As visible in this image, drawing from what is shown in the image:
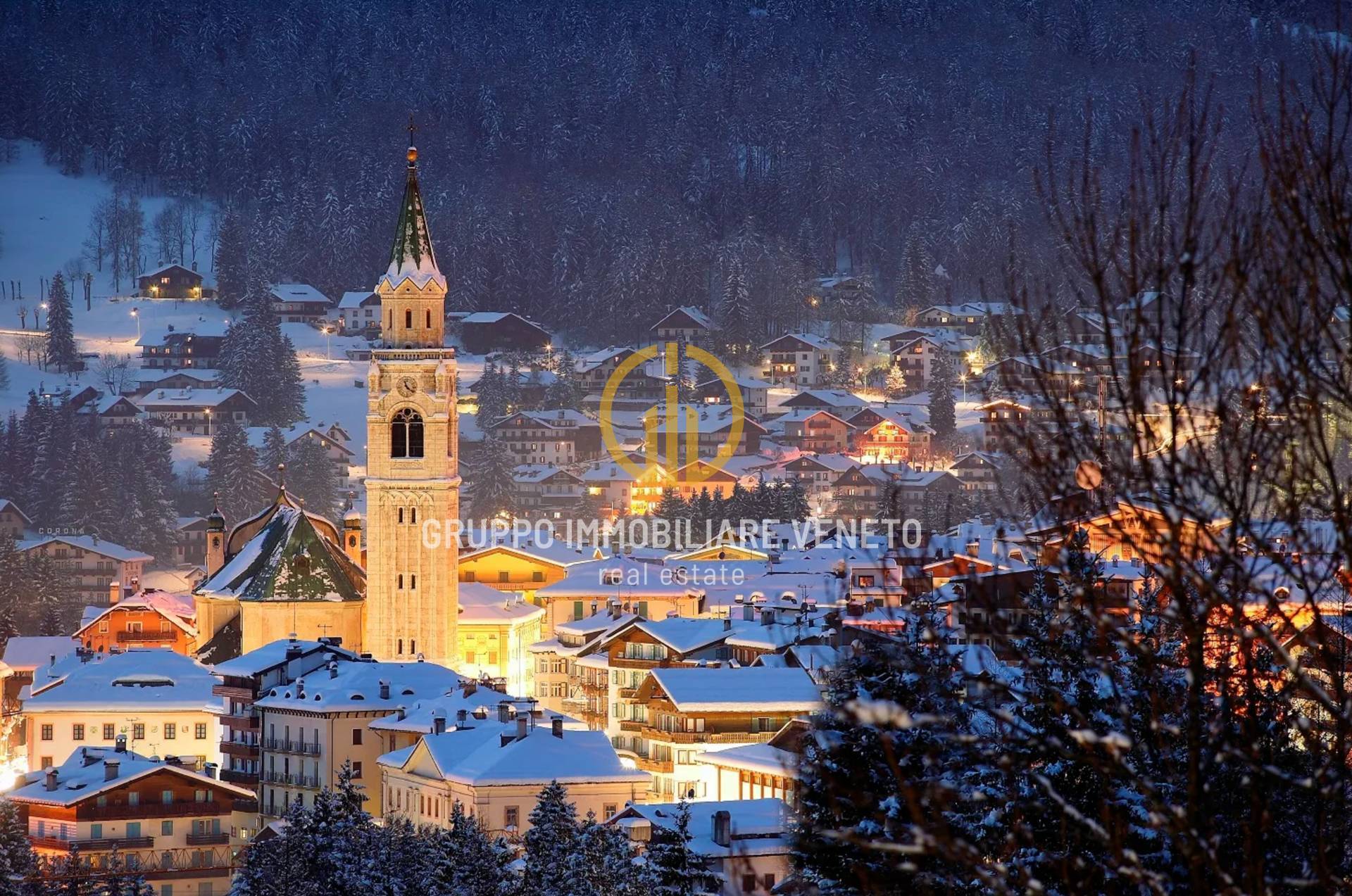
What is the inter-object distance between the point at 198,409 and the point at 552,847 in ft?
370

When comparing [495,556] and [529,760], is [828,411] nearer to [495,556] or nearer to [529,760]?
[495,556]

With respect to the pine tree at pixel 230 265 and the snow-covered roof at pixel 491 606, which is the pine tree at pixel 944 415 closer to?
the pine tree at pixel 230 265

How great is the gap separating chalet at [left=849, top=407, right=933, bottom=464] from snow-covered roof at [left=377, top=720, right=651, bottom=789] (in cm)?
8690

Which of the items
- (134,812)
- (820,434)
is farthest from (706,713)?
(820,434)

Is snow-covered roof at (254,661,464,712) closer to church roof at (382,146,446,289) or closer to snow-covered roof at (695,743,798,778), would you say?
snow-covered roof at (695,743,798,778)

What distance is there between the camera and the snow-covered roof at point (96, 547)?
114 metres

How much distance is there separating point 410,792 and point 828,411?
320 ft

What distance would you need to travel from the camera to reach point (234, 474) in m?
132

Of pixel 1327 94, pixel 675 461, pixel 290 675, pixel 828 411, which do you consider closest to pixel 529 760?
pixel 290 675

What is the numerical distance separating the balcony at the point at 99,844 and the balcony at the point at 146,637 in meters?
30.0

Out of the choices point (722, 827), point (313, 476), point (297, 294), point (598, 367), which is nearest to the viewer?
point (722, 827)

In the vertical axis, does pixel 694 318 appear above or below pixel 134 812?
above

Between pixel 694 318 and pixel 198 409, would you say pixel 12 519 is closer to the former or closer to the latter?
pixel 198 409

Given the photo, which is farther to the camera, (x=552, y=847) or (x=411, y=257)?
(x=411, y=257)
